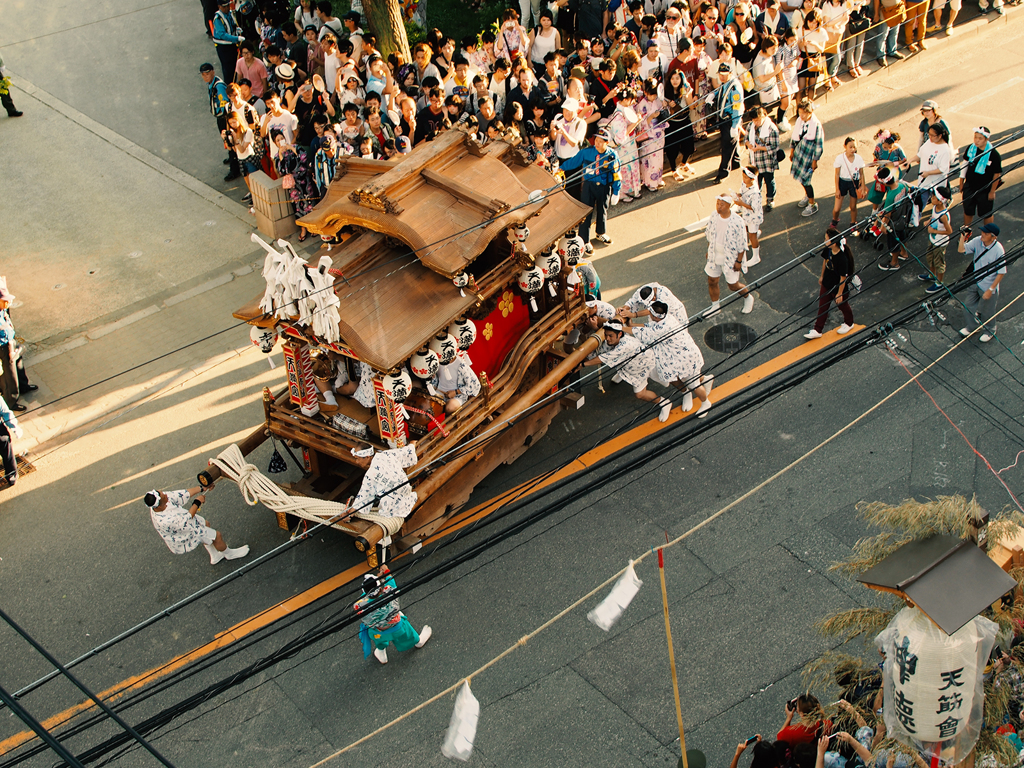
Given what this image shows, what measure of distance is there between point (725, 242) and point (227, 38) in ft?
31.5

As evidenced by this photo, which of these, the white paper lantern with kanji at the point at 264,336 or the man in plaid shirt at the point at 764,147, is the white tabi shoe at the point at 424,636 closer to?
the white paper lantern with kanji at the point at 264,336

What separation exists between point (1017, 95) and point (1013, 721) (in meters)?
12.6

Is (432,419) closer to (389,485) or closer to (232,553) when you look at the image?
(389,485)

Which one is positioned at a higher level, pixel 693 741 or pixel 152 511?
pixel 152 511

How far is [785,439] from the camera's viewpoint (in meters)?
10.8

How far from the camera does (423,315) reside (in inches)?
356

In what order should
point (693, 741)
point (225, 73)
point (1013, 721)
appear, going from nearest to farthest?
point (1013, 721)
point (693, 741)
point (225, 73)

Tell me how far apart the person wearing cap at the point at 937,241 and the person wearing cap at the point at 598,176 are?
398 centimetres

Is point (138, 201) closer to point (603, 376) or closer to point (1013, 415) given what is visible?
point (603, 376)

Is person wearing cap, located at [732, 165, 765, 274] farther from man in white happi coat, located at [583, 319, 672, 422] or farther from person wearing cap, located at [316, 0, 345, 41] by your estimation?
person wearing cap, located at [316, 0, 345, 41]

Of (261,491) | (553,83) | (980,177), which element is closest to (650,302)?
(261,491)

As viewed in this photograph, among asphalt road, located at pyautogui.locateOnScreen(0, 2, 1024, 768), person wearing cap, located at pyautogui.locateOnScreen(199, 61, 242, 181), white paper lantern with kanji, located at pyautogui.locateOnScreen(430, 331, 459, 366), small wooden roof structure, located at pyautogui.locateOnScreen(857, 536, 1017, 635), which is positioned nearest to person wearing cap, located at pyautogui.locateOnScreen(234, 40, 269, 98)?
person wearing cap, located at pyautogui.locateOnScreen(199, 61, 242, 181)

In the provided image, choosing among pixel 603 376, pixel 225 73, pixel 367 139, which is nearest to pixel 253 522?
pixel 603 376

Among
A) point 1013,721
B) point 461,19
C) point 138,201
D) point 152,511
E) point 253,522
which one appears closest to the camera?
point 1013,721
